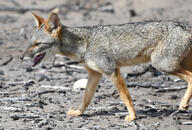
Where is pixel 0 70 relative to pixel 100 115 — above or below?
above

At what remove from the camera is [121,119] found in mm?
8094

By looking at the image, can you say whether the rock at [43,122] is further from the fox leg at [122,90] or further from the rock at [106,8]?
the rock at [106,8]

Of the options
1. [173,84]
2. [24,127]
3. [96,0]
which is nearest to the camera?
[24,127]

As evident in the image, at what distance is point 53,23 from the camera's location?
8.07 m

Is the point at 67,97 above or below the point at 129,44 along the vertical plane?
below

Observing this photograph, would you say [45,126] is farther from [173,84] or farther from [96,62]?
[173,84]

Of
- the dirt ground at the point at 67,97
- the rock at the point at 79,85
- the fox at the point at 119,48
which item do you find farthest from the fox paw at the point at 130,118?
the rock at the point at 79,85

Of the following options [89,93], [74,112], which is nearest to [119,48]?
[89,93]

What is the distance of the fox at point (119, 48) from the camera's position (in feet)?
26.1

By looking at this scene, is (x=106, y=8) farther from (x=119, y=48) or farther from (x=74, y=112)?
(x=74, y=112)

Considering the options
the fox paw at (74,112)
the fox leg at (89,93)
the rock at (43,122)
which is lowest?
the rock at (43,122)

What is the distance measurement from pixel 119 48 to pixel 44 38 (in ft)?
4.38

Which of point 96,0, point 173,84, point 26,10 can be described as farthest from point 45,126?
point 96,0

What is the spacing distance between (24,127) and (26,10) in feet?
41.3
